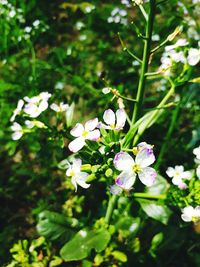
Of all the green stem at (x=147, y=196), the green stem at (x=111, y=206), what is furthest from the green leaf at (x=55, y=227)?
the green stem at (x=147, y=196)

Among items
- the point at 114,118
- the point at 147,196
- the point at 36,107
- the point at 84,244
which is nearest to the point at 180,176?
the point at 147,196

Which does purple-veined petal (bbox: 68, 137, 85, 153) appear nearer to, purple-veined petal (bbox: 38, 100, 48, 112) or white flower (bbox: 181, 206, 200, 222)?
purple-veined petal (bbox: 38, 100, 48, 112)

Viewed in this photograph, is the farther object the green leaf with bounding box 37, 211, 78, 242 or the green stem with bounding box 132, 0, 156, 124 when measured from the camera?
the green leaf with bounding box 37, 211, 78, 242

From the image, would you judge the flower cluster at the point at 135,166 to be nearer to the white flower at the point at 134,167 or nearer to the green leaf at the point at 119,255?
the white flower at the point at 134,167

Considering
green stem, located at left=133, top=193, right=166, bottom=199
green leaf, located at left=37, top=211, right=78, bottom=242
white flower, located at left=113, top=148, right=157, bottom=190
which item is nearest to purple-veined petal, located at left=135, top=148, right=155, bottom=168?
white flower, located at left=113, top=148, right=157, bottom=190

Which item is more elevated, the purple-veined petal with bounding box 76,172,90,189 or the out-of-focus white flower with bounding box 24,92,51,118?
the out-of-focus white flower with bounding box 24,92,51,118

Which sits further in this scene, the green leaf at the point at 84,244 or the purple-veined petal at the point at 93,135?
the green leaf at the point at 84,244

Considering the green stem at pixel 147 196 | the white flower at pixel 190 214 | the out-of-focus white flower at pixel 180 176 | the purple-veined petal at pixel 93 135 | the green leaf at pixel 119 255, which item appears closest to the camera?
the purple-veined petal at pixel 93 135
